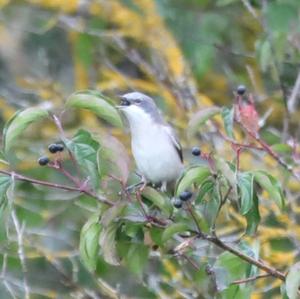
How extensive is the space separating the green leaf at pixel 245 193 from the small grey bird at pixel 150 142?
4.06ft

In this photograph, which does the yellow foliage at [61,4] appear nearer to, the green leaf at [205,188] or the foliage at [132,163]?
the foliage at [132,163]

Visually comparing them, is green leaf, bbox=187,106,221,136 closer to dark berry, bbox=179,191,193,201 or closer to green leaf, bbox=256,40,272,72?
dark berry, bbox=179,191,193,201

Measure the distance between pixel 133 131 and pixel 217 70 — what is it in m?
3.56

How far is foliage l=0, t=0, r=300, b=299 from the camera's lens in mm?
3670

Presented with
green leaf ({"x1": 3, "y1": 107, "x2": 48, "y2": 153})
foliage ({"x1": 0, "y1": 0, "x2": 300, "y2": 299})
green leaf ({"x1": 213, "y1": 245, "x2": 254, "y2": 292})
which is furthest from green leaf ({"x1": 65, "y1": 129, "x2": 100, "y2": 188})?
green leaf ({"x1": 213, "y1": 245, "x2": 254, "y2": 292})

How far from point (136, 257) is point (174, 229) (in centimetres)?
38

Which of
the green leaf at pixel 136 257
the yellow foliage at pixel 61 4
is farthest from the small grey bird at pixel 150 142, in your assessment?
the yellow foliage at pixel 61 4

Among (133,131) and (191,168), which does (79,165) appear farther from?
(133,131)

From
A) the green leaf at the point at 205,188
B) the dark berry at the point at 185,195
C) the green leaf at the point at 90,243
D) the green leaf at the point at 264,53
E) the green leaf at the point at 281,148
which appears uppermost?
the green leaf at the point at 205,188

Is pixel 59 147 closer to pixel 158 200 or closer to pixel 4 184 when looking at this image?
pixel 4 184

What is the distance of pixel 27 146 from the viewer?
6.80 meters

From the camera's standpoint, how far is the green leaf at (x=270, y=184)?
3.71 meters

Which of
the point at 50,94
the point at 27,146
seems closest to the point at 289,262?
the point at 27,146

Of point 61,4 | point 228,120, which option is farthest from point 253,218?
point 61,4
